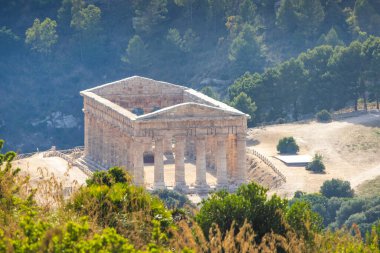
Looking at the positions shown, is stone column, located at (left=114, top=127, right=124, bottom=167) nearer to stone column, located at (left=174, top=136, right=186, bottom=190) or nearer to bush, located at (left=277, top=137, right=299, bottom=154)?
stone column, located at (left=174, top=136, right=186, bottom=190)

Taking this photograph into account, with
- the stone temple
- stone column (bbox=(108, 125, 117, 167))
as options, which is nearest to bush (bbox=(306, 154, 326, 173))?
the stone temple

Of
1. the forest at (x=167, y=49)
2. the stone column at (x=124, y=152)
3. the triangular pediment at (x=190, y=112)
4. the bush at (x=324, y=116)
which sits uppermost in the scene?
the forest at (x=167, y=49)

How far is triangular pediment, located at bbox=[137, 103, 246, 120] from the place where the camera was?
364 feet

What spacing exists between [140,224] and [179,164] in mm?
60168

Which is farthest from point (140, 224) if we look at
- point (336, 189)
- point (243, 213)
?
point (336, 189)

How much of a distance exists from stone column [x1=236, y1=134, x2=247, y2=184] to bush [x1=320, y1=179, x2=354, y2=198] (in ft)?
20.7

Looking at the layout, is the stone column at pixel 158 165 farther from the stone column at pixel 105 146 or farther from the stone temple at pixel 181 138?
the stone column at pixel 105 146

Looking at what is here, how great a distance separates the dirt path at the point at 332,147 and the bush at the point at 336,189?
6.21 ft

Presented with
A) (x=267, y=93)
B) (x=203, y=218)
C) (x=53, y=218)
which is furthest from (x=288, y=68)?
(x=53, y=218)

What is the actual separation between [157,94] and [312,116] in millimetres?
23589

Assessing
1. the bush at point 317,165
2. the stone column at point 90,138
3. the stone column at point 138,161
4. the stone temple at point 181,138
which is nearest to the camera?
the stone temple at point 181,138

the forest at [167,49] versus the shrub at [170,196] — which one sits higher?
the forest at [167,49]

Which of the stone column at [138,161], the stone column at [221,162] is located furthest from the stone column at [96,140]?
the stone column at [221,162]

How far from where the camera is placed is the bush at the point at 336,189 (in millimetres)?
112062
